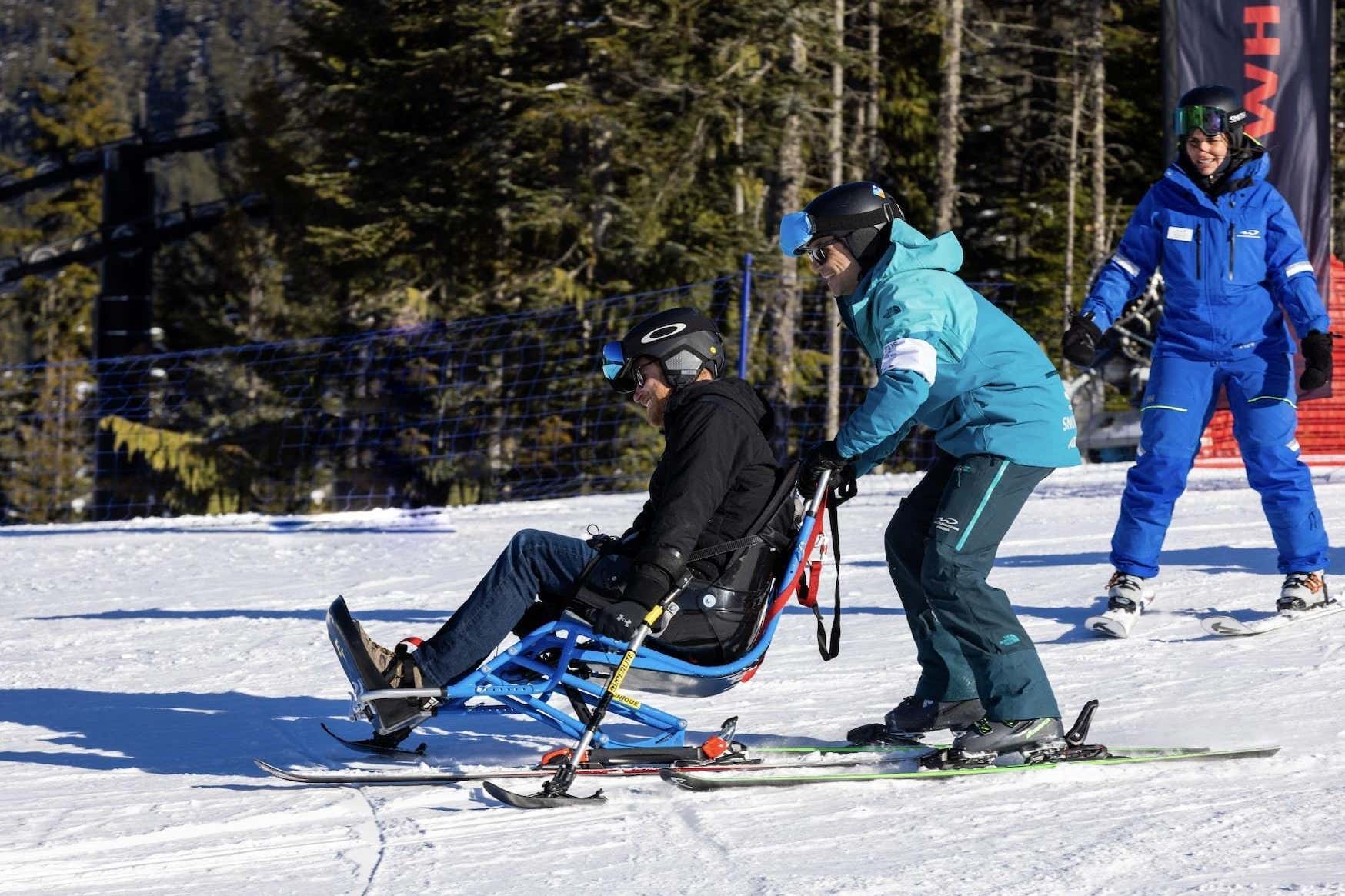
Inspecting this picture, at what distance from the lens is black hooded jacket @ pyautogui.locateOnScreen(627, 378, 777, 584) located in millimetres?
4043

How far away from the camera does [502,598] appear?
425 centimetres

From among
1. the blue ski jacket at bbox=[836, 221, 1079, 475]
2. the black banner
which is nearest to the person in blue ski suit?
the blue ski jacket at bbox=[836, 221, 1079, 475]

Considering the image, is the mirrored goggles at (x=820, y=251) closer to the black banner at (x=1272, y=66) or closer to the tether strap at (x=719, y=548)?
the tether strap at (x=719, y=548)

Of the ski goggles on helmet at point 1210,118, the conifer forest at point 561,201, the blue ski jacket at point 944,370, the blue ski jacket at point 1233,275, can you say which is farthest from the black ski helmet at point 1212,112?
the conifer forest at point 561,201

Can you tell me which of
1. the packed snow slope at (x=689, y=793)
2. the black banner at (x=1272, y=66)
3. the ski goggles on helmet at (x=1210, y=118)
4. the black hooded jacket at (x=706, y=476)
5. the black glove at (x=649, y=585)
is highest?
the black banner at (x=1272, y=66)

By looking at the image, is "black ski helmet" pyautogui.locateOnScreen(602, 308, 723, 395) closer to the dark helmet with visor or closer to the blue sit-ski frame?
the dark helmet with visor

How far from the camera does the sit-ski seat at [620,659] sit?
4215 mm

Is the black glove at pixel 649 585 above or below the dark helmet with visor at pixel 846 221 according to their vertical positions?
below

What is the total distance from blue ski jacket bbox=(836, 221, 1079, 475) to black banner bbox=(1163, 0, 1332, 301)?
616 cm

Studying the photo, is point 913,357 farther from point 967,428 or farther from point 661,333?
point 661,333

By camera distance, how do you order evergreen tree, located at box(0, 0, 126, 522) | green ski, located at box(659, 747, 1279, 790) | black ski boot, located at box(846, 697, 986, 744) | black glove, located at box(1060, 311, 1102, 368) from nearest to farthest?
1. green ski, located at box(659, 747, 1279, 790)
2. black ski boot, located at box(846, 697, 986, 744)
3. black glove, located at box(1060, 311, 1102, 368)
4. evergreen tree, located at box(0, 0, 126, 522)

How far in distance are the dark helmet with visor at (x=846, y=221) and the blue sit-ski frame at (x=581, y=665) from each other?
679mm

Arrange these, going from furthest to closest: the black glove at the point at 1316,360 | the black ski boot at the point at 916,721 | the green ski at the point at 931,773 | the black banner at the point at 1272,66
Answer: the black banner at the point at 1272,66 → the black glove at the point at 1316,360 → the black ski boot at the point at 916,721 → the green ski at the point at 931,773

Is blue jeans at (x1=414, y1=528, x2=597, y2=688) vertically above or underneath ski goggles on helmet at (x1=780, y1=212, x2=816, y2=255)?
underneath
